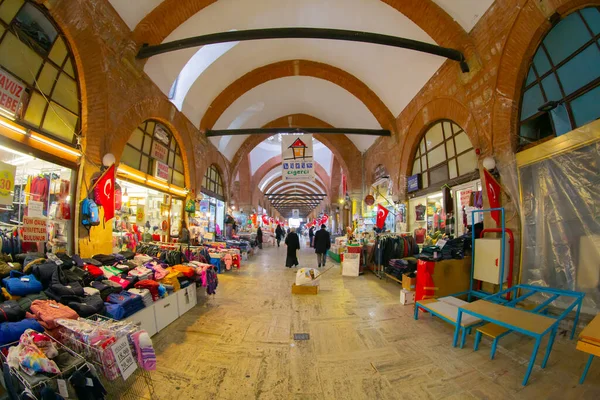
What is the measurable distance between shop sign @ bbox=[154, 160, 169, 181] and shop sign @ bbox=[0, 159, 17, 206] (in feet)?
10.7

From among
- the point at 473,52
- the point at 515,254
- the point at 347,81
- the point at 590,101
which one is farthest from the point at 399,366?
the point at 347,81

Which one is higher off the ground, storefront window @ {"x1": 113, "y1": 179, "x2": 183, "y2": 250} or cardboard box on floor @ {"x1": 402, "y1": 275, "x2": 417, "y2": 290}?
storefront window @ {"x1": 113, "y1": 179, "x2": 183, "y2": 250}

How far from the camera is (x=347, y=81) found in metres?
8.70

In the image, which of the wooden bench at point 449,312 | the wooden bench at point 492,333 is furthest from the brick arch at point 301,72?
the wooden bench at point 492,333

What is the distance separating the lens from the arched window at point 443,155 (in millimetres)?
5387

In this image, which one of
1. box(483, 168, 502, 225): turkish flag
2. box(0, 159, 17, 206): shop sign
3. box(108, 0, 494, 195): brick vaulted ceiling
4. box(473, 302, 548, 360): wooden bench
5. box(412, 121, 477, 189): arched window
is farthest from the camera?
box(412, 121, 477, 189): arched window

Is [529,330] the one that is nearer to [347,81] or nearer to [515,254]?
[515,254]

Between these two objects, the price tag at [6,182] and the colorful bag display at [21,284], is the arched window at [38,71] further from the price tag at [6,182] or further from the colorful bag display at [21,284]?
the colorful bag display at [21,284]

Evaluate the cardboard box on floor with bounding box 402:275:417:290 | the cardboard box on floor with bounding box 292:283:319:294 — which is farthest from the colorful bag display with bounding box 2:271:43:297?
the cardboard box on floor with bounding box 402:275:417:290

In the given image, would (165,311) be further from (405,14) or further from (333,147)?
(333,147)

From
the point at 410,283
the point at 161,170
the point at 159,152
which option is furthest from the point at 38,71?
the point at 410,283

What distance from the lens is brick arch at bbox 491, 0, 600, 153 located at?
11.8 feet

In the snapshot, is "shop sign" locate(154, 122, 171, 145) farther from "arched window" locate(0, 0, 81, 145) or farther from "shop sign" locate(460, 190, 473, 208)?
"shop sign" locate(460, 190, 473, 208)

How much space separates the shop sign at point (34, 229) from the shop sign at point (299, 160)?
6.95 meters
